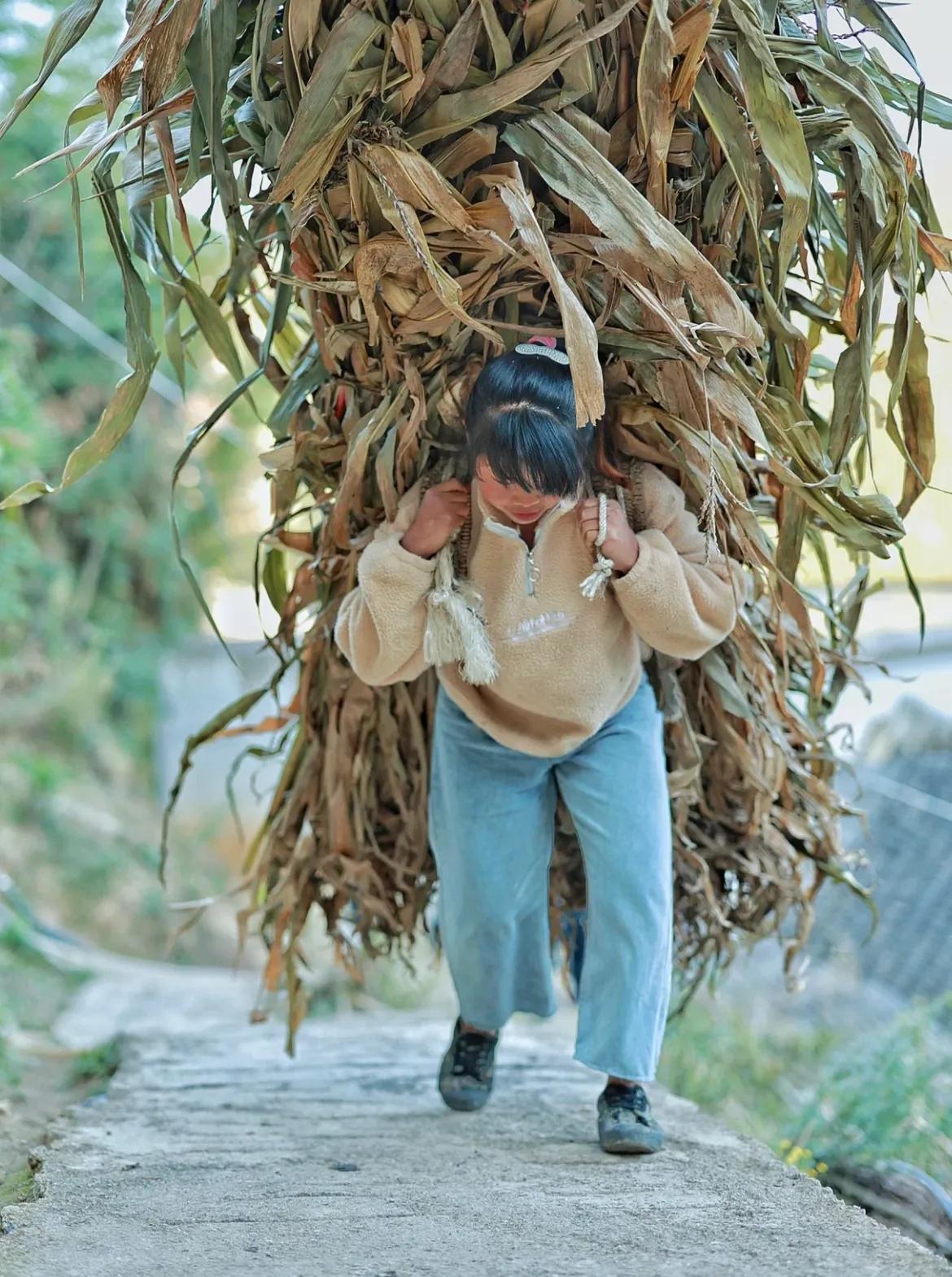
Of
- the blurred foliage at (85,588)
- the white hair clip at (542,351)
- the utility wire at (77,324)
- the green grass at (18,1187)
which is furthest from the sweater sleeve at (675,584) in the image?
the utility wire at (77,324)

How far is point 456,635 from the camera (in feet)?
6.42

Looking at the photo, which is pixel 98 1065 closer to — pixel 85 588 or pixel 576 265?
pixel 576 265

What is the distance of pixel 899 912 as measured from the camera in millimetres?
3977

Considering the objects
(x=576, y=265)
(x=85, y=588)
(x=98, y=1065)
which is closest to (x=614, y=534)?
(x=576, y=265)

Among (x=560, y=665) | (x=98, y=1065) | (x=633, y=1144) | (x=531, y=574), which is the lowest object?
(x=98, y=1065)

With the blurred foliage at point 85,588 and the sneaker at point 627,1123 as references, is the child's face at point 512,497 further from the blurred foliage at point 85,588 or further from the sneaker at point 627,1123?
the blurred foliage at point 85,588

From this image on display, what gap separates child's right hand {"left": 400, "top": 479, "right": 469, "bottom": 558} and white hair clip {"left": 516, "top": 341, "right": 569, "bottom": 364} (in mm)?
247

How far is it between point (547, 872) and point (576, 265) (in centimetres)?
101

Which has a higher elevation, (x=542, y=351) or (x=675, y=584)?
(x=542, y=351)

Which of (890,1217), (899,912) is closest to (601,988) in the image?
(890,1217)

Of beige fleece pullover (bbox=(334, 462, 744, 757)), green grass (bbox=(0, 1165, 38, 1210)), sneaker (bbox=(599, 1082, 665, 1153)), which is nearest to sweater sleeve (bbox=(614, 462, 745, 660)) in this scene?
beige fleece pullover (bbox=(334, 462, 744, 757))

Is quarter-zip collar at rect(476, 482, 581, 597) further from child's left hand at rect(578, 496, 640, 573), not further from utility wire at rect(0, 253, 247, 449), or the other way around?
utility wire at rect(0, 253, 247, 449)

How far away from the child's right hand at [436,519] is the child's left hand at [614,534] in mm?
193

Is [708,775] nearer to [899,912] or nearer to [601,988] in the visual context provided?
[601,988]
